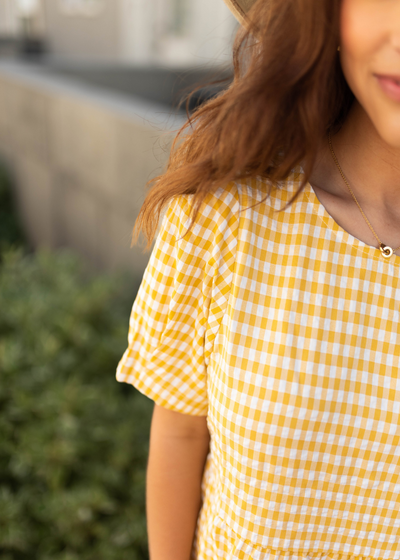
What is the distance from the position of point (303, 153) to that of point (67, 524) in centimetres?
186

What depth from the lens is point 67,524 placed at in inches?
83.8

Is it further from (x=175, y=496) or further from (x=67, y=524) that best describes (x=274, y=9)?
(x=67, y=524)

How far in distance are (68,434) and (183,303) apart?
1.65 m

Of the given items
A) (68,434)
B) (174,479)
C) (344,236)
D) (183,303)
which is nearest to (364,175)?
(344,236)

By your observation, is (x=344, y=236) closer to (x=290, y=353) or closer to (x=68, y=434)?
(x=290, y=353)

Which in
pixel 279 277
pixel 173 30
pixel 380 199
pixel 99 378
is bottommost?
pixel 99 378

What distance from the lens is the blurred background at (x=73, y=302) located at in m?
2.16

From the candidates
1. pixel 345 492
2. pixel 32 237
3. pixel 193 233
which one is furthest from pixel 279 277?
pixel 32 237

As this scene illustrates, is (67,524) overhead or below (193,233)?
below

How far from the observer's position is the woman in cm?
78

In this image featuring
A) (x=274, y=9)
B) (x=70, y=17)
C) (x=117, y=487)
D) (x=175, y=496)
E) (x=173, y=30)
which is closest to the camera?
(x=274, y=9)

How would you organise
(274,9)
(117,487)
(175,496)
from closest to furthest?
(274,9) < (175,496) < (117,487)

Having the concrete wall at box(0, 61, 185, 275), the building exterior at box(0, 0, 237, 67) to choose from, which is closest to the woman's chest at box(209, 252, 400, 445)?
the concrete wall at box(0, 61, 185, 275)

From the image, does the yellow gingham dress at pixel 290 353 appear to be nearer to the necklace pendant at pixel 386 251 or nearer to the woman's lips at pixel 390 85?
the necklace pendant at pixel 386 251
